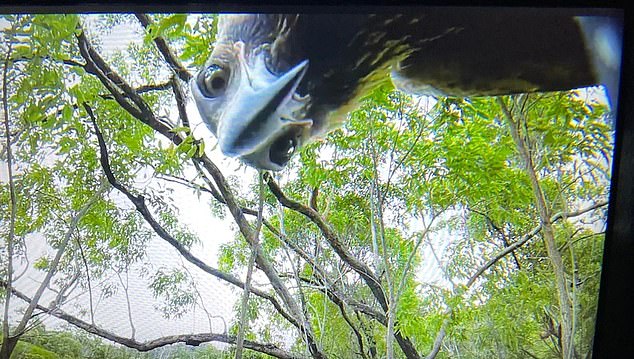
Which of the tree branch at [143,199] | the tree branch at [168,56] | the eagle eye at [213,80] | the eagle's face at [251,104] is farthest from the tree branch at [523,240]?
the tree branch at [168,56]

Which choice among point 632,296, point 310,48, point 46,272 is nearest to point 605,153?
point 632,296

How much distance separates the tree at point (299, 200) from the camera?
55.5 inches

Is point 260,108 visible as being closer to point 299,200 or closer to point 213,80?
point 213,80

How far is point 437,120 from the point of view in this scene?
144cm

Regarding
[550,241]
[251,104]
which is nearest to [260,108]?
[251,104]

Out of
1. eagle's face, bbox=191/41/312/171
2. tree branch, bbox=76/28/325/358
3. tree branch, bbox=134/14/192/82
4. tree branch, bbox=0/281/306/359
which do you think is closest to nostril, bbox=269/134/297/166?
eagle's face, bbox=191/41/312/171

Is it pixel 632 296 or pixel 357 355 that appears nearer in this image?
pixel 632 296

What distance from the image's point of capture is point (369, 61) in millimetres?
1413

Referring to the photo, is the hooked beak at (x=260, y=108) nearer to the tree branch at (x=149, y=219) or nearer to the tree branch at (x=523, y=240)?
the tree branch at (x=149, y=219)

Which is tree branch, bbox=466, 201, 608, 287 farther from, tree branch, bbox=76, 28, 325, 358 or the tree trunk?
tree branch, bbox=76, 28, 325, 358

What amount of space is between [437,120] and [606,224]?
0.55m

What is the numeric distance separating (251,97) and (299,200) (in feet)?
1.07

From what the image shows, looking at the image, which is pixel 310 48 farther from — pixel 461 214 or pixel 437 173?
pixel 461 214

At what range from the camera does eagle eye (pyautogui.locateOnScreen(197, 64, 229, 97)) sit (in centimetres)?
142
